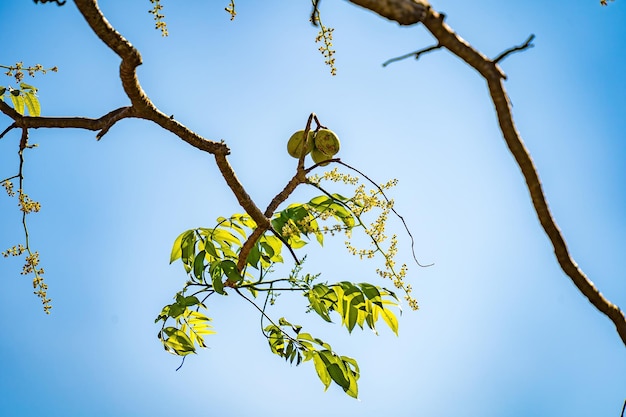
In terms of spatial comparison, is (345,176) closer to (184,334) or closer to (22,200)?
(184,334)

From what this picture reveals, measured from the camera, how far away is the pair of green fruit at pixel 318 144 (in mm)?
2578

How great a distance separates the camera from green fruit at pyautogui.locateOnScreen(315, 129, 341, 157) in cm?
258

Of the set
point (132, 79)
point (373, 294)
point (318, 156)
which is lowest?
point (373, 294)

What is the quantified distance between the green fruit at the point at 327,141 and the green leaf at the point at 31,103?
1.01m

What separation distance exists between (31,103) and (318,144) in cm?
103

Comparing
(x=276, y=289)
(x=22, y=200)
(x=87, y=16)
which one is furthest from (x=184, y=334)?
(x=87, y=16)

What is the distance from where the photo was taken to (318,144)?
259 centimetres

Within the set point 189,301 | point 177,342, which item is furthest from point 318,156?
point 177,342

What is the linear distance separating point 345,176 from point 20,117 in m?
1.08

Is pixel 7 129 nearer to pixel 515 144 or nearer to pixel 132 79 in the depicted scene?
pixel 132 79

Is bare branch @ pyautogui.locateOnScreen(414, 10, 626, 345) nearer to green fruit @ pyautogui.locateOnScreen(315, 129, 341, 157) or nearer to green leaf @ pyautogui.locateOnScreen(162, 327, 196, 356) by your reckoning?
green fruit @ pyautogui.locateOnScreen(315, 129, 341, 157)

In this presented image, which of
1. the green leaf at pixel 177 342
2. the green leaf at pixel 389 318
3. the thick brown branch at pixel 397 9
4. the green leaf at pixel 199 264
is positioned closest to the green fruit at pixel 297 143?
the green leaf at pixel 199 264

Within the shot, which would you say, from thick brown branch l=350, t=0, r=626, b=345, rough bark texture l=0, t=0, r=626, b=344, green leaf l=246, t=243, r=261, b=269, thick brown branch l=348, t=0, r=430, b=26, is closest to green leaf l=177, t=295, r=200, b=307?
green leaf l=246, t=243, r=261, b=269

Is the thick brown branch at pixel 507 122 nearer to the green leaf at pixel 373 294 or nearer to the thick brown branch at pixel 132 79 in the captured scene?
the thick brown branch at pixel 132 79
